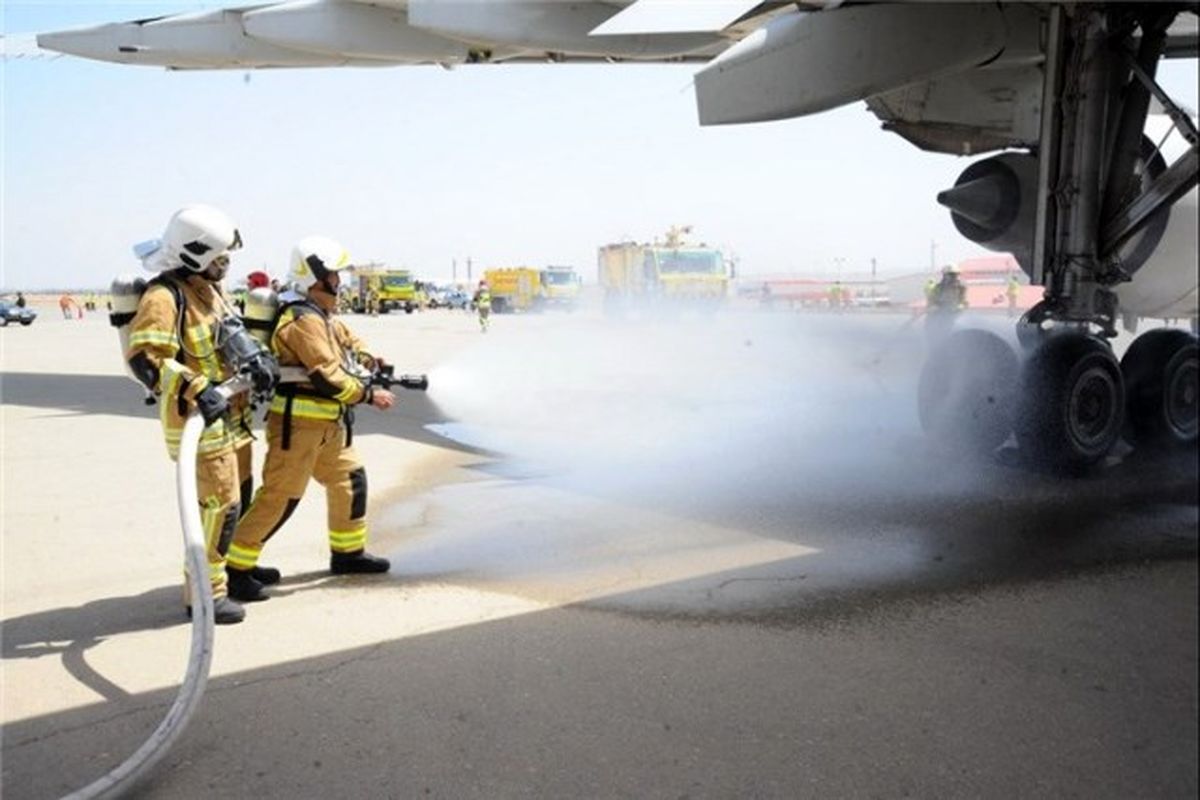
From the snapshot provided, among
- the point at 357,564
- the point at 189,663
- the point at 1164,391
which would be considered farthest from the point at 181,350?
the point at 1164,391

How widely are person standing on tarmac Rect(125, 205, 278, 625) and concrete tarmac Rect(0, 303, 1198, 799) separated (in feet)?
1.60

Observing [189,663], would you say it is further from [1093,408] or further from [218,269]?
[1093,408]

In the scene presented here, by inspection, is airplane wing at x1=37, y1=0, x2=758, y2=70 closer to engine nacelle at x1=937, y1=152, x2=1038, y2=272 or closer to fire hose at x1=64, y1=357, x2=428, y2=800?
engine nacelle at x1=937, y1=152, x2=1038, y2=272

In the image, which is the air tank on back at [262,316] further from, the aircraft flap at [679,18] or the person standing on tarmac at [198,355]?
the aircraft flap at [679,18]

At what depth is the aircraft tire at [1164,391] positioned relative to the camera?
6914 millimetres

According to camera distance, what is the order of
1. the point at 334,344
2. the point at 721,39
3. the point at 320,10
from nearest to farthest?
the point at 334,344, the point at 721,39, the point at 320,10

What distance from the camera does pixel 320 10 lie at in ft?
27.8

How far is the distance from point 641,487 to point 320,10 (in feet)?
18.8

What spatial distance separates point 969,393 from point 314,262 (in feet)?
16.8

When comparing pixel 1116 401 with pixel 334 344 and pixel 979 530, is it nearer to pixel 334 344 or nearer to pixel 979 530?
Answer: pixel 979 530

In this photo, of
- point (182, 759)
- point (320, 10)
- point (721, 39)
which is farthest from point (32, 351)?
point (182, 759)

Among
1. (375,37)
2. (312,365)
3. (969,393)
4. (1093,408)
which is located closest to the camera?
(312,365)

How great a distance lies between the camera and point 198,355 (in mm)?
3834

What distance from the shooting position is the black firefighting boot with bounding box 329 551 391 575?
178 inches
